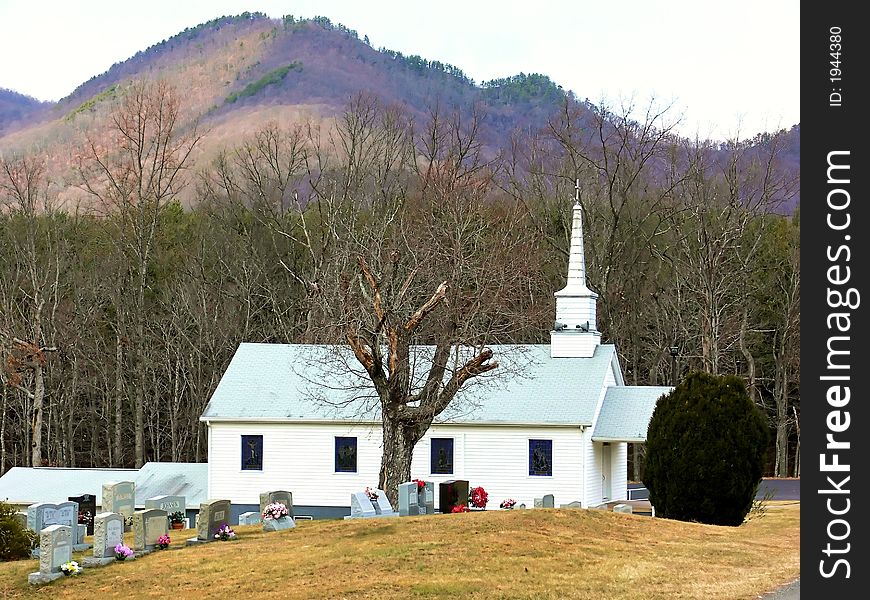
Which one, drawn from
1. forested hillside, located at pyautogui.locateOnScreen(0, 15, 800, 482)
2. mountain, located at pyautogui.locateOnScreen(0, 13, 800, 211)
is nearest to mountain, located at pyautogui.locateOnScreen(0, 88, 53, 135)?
mountain, located at pyautogui.locateOnScreen(0, 13, 800, 211)

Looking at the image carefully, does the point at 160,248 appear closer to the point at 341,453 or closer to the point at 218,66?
the point at 341,453

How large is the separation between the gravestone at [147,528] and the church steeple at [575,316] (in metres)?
19.5

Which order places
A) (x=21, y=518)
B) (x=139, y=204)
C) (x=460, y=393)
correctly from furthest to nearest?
(x=139, y=204) < (x=460, y=393) < (x=21, y=518)

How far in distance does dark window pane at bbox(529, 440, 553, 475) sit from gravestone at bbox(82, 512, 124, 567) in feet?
57.4

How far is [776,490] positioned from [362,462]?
13.6m

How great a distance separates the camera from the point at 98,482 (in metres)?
40.9

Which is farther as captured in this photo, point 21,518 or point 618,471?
point 618,471

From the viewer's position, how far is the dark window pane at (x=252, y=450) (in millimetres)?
39344

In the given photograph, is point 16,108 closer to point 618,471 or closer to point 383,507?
point 618,471

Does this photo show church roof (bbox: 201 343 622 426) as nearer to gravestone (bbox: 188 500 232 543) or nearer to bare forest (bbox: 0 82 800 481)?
bare forest (bbox: 0 82 800 481)

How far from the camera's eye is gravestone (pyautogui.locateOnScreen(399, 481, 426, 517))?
26.8 meters

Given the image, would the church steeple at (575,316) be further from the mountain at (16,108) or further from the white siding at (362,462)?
the mountain at (16,108)

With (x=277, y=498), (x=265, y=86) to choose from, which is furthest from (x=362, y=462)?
(x=265, y=86)
